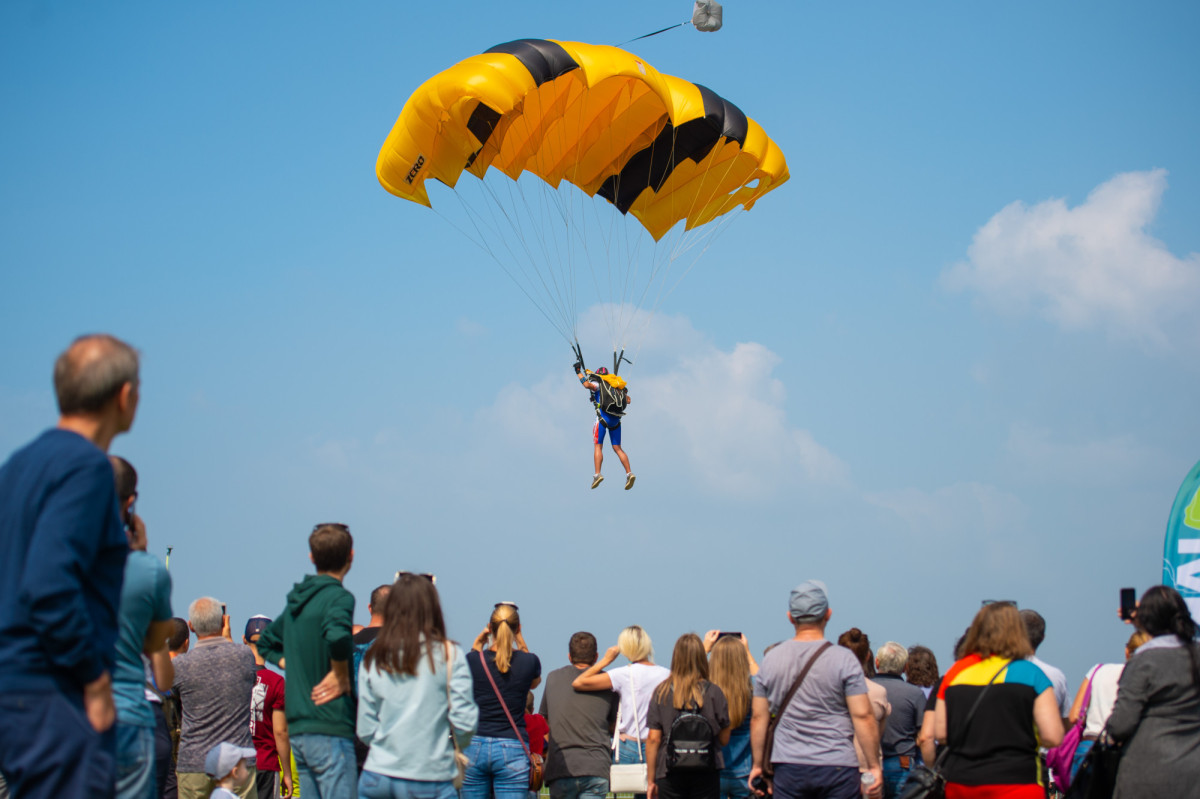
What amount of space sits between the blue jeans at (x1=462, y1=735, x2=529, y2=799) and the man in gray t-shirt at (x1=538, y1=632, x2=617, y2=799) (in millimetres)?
419

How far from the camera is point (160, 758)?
179 inches

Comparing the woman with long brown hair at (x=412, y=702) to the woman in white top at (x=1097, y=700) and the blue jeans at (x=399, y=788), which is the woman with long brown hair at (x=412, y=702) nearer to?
the blue jeans at (x=399, y=788)

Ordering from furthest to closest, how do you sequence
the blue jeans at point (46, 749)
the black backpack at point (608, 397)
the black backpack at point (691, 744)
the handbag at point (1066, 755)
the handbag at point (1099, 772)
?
the black backpack at point (608, 397), the black backpack at point (691, 744), the handbag at point (1066, 755), the handbag at point (1099, 772), the blue jeans at point (46, 749)

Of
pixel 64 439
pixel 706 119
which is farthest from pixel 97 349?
pixel 706 119

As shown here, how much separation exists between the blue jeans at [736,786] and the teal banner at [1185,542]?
3638 mm

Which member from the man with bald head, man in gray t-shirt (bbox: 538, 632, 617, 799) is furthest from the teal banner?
the man with bald head

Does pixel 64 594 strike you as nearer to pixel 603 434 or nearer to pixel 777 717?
pixel 777 717

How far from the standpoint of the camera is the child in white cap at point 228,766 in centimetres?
541

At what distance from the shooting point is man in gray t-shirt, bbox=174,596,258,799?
5.52 meters

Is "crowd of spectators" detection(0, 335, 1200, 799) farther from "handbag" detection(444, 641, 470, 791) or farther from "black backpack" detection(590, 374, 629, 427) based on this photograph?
"black backpack" detection(590, 374, 629, 427)

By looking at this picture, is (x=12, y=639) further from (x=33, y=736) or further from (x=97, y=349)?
(x=97, y=349)

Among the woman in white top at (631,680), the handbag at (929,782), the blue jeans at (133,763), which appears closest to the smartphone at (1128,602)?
the handbag at (929,782)

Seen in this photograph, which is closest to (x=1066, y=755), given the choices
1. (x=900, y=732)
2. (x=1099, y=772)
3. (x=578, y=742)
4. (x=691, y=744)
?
(x=1099, y=772)

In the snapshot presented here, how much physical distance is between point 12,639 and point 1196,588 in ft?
24.1
